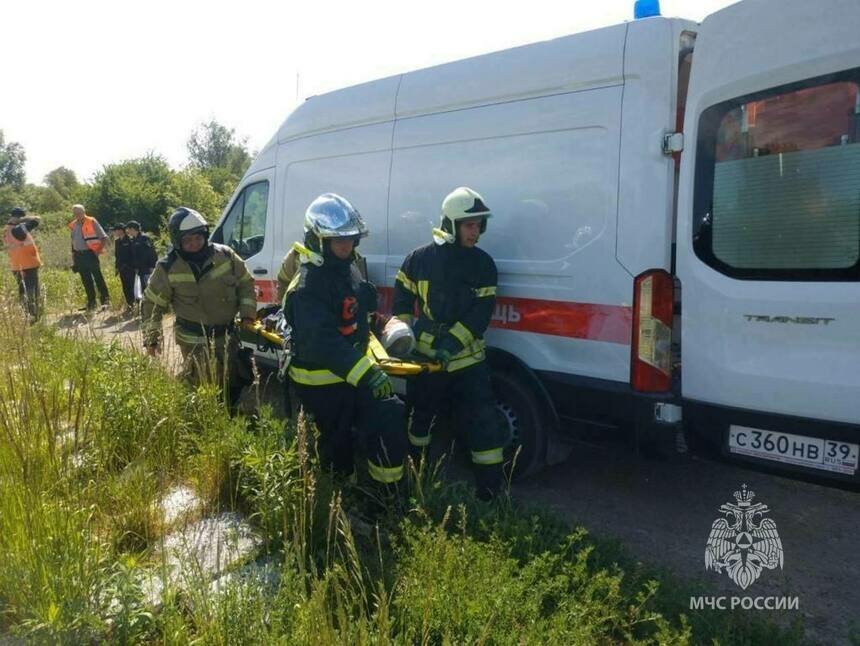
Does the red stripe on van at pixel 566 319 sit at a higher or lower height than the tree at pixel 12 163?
lower

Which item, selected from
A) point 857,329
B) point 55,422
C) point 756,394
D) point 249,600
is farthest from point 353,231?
point 857,329

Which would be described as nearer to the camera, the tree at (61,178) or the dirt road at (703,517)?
the dirt road at (703,517)

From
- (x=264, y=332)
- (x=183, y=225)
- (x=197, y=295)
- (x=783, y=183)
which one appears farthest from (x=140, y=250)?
(x=783, y=183)

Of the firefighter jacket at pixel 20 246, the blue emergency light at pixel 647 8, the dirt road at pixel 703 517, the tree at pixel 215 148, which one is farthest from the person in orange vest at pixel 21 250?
the tree at pixel 215 148

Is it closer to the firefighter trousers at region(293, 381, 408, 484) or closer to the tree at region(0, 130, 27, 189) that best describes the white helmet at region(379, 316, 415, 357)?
the firefighter trousers at region(293, 381, 408, 484)

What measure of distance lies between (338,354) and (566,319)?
1.25 metres

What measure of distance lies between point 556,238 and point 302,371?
154cm

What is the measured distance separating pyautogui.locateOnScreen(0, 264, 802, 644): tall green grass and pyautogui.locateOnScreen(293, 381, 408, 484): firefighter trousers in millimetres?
142

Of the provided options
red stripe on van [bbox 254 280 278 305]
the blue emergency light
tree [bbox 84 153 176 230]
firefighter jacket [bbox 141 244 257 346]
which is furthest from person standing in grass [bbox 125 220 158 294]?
tree [bbox 84 153 176 230]

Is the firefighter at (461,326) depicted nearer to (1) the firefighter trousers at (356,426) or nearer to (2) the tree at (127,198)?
(1) the firefighter trousers at (356,426)

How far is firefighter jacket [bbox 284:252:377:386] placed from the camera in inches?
125

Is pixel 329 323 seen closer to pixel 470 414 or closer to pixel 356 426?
pixel 356 426

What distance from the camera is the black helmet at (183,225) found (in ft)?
13.6

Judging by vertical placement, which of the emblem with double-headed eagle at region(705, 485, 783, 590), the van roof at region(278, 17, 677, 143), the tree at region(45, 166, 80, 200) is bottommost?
the emblem with double-headed eagle at region(705, 485, 783, 590)
